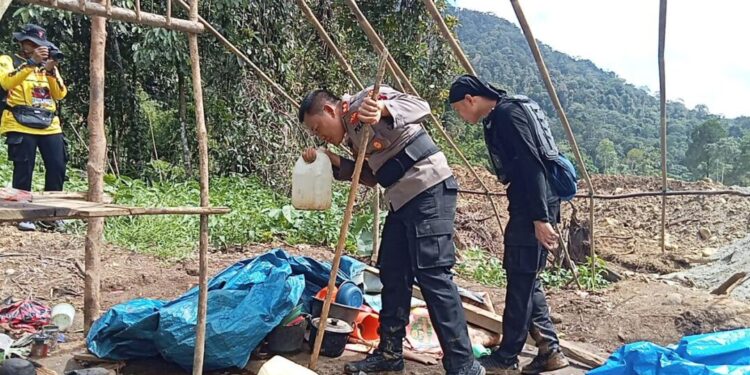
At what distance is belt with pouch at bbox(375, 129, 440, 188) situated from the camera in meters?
2.90

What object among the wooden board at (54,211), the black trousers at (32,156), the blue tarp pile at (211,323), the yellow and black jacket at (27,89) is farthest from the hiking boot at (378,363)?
the black trousers at (32,156)

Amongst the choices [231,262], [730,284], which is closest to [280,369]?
[231,262]

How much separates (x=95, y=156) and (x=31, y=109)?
2.03 metres

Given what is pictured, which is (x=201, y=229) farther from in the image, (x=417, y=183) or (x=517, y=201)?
(x=517, y=201)

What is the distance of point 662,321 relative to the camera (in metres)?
4.39

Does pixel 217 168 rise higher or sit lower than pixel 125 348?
higher

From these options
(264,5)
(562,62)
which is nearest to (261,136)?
(264,5)

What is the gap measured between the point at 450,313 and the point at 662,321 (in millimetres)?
2252

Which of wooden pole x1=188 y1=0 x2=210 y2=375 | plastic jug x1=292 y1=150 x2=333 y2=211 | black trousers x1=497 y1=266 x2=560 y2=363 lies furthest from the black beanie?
wooden pole x1=188 y1=0 x2=210 y2=375

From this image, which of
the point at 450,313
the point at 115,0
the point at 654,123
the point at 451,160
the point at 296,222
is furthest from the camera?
the point at 654,123

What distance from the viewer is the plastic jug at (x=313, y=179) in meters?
3.05

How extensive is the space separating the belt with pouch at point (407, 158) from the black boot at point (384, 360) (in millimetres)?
806

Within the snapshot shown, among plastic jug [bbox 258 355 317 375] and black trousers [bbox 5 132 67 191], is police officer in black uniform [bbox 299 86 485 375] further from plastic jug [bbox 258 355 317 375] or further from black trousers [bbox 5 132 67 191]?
black trousers [bbox 5 132 67 191]

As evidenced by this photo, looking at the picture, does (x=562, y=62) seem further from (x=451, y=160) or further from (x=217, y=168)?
(x=217, y=168)
